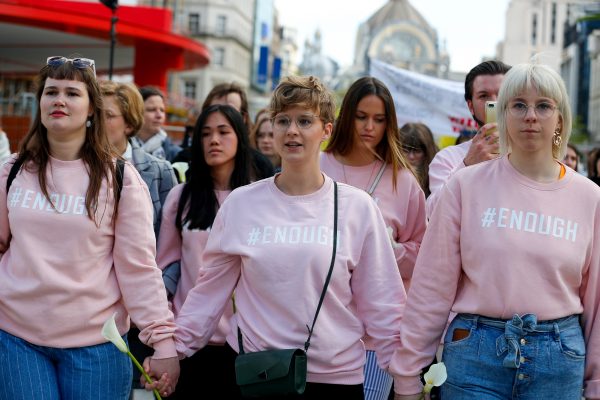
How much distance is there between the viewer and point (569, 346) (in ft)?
11.7

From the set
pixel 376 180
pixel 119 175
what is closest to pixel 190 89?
pixel 376 180

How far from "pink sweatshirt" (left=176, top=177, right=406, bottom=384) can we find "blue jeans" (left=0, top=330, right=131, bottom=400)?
342 millimetres

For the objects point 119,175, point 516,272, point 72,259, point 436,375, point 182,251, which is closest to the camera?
point 436,375

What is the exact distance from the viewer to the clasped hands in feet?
13.2

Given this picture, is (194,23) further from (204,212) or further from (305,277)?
(305,277)

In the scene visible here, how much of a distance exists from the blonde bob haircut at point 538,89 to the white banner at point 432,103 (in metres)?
6.39

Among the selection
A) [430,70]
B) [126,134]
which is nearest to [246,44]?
[430,70]

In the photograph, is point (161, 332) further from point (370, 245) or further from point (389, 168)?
point (389, 168)

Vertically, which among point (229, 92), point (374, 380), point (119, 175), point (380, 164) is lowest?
point (374, 380)

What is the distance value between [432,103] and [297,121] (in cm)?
656

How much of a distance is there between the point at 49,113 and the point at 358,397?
185 centimetres

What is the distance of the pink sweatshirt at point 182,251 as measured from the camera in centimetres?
526

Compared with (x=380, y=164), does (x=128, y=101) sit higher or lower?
higher

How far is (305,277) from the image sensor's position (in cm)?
386
